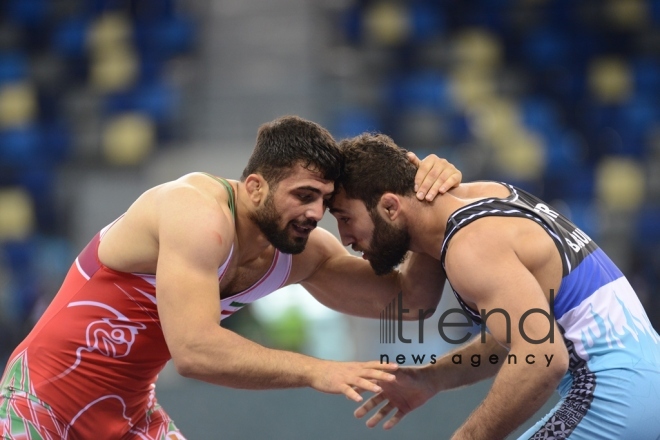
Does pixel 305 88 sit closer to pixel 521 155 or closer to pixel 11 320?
pixel 521 155

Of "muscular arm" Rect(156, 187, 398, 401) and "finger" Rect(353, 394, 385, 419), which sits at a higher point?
"muscular arm" Rect(156, 187, 398, 401)

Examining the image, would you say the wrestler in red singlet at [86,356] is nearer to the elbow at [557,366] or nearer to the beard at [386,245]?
the beard at [386,245]

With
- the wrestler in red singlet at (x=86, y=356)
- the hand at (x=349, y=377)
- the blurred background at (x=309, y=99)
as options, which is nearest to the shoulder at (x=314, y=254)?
the wrestler in red singlet at (x=86, y=356)

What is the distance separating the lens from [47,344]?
3.85 metres

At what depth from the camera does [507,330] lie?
326cm

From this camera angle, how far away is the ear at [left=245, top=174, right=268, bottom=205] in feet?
12.9

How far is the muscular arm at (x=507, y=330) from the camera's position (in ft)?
10.5

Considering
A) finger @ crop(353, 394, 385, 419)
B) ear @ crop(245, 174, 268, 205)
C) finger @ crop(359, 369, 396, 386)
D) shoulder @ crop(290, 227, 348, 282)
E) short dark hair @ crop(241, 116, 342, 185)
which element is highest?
short dark hair @ crop(241, 116, 342, 185)

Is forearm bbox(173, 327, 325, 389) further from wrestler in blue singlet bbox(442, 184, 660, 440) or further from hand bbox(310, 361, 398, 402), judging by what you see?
wrestler in blue singlet bbox(442, 184, 660, 440)

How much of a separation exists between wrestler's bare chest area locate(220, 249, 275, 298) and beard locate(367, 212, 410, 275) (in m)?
0.49

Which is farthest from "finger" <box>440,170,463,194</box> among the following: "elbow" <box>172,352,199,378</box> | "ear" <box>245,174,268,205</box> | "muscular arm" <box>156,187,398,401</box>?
"elbow" <box>172,352,199,378</box>

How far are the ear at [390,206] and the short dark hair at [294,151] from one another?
233 millimetres

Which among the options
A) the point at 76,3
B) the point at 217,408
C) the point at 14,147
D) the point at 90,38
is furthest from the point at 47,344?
the point at 76,3

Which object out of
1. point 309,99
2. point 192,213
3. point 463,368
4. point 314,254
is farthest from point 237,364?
point 309,99
